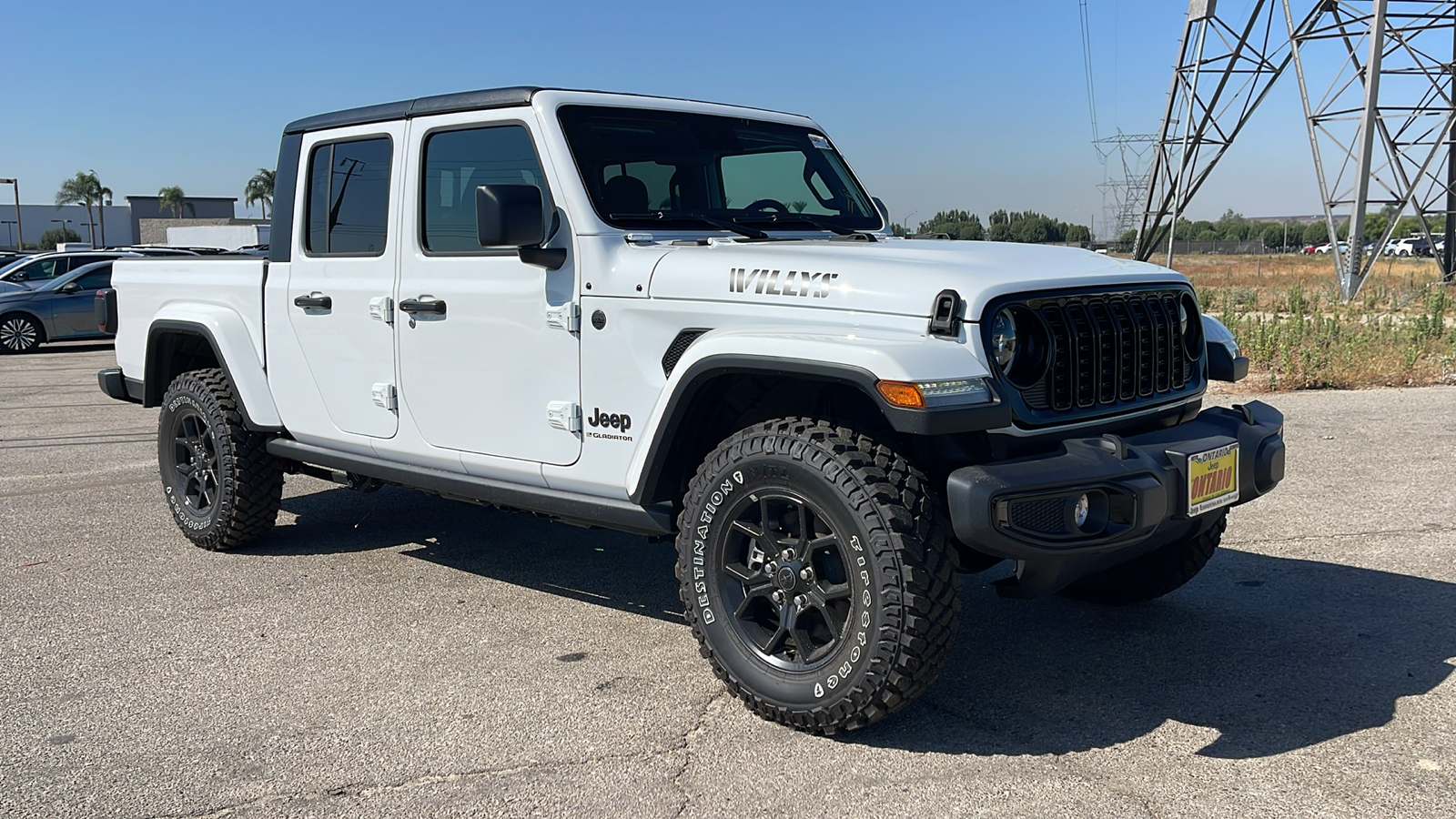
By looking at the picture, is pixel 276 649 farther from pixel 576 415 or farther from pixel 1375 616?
pixel 1375 616

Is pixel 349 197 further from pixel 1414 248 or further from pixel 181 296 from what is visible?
pixel 1414 248

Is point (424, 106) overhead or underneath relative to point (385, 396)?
overhead

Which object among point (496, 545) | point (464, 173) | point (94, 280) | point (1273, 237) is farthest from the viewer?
point (1273, 237)

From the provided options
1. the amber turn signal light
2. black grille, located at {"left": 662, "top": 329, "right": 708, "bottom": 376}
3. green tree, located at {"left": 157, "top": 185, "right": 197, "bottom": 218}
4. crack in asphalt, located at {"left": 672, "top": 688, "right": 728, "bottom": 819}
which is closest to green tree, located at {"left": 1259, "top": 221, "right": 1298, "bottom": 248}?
green tree, located at {"left": 157, "top": 185, "right": 197, "bottom": 218}

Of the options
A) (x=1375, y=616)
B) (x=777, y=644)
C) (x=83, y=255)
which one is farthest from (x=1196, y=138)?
(x=777, y=644)

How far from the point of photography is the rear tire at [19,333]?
1867 cm

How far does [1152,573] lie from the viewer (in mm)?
4781

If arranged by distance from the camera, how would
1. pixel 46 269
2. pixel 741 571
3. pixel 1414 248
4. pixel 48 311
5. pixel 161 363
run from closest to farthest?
1. pixel 741 571
2. pixel 161 363
3. pixel 48 311
4. pixel 46 269
5. pixel 1414 248

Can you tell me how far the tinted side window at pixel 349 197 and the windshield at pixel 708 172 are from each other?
1042 mm

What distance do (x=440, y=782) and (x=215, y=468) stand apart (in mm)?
3242

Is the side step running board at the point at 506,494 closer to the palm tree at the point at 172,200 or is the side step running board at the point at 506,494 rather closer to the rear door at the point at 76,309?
the rear door at the point at 76,309

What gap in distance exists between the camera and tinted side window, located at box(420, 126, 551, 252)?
181 inches

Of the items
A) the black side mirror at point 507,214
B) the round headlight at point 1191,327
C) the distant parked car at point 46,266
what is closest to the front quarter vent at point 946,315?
the round headlight at point 1191,327

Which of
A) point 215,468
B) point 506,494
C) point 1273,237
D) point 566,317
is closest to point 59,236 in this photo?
point 215,468
